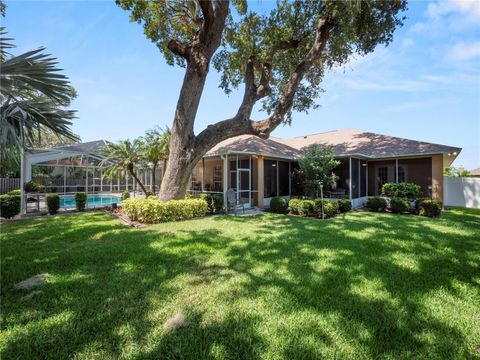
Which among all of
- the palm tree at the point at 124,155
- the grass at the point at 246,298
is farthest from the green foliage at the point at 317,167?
the palm tree at the point at 124,155

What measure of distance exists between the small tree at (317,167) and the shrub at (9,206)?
45.2ft

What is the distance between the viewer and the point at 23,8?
5.74 m

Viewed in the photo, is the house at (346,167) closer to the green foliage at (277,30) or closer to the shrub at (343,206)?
the shrub at (343,206)

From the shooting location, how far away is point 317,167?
12.3 meters

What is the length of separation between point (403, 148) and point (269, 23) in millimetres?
10610

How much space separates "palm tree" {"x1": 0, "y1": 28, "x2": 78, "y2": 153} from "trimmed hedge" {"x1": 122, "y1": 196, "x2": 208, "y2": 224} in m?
5.51

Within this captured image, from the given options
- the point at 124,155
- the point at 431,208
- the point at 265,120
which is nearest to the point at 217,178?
the point at 124,155

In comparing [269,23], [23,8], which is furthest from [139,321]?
[269,23]

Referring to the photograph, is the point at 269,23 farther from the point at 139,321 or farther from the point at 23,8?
the point at 139,321

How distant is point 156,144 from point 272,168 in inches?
281

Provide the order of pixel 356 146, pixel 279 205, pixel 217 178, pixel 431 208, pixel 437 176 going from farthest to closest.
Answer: pixel 217 178 < pixel 356 146 < pixel 437 176 < pixel 279 205 < pixel 431 208

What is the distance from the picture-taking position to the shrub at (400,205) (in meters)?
12.4

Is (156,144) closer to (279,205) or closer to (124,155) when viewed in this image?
(124,155)

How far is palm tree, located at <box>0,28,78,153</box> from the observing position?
3.61 metres
